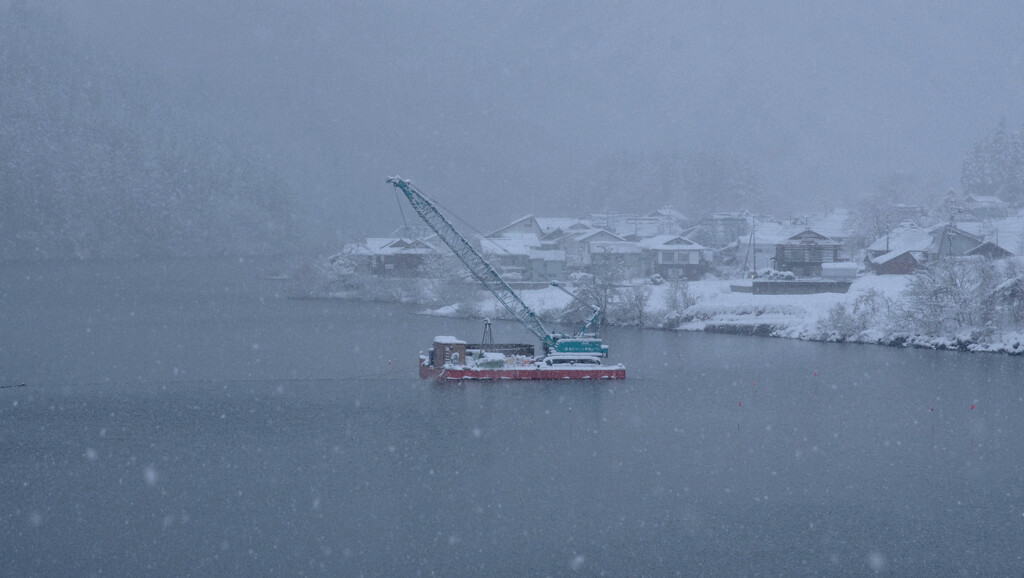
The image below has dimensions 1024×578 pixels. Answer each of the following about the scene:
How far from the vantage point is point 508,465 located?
56.8 ft

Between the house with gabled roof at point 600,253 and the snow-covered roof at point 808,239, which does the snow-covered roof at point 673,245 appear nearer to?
the house with gabled roof at point 600,253

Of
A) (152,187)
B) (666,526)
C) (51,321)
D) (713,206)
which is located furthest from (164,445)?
(152,187)

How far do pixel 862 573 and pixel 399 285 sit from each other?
4193 centimetres

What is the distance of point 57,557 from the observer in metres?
12.5

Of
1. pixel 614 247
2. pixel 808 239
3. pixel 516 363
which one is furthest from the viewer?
pixel 614 247

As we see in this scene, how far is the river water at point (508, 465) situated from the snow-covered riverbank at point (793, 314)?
→ 1.66 meters

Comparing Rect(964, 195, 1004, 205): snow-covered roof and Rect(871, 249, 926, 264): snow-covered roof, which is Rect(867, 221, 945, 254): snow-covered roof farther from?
Rect(964, 195, 1004, 205): snow-covered roof

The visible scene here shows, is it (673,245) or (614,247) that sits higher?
(673,245)

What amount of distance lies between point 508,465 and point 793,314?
76.8ft

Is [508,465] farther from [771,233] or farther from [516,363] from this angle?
[771,233]

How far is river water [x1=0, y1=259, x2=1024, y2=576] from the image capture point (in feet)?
42.0

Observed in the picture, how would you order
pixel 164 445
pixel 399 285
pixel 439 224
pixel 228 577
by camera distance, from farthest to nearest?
pixel 399 285 < pixel 439 224 < pixel 164 445 < pixel 228 577

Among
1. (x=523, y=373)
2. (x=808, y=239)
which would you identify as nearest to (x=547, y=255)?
(x=808, y=239)

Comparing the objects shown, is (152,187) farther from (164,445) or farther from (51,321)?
(164,445)
